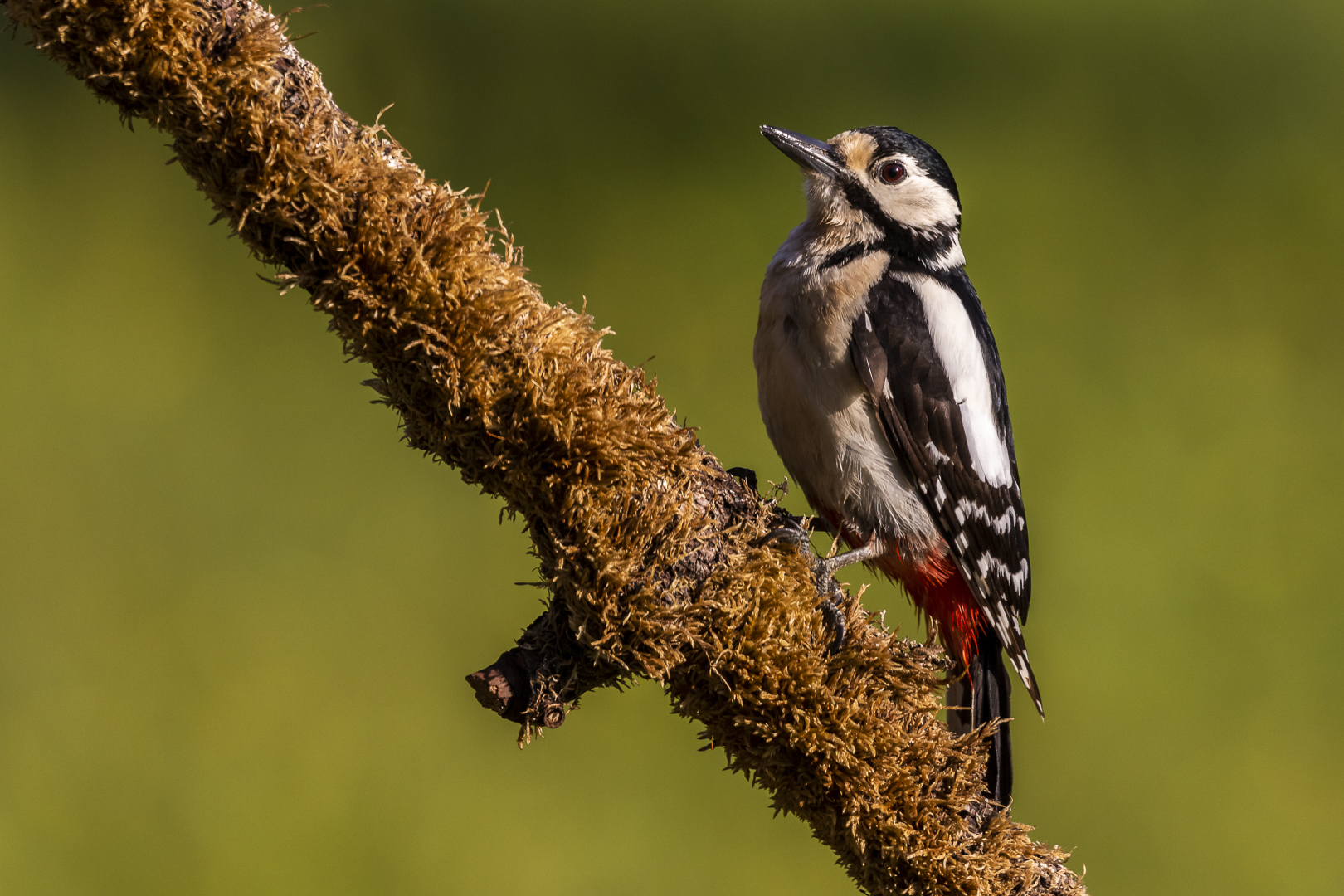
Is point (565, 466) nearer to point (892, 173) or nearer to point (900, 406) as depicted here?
point (900, 406)

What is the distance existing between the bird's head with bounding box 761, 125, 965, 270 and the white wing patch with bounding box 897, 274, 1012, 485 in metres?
0.09

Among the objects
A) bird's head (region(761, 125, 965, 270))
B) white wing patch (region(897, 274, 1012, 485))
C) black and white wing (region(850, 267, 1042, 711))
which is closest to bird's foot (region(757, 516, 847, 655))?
black and white wing (region(850, 267, 1042, 711))

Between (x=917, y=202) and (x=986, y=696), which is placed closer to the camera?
(x=986, y=696)

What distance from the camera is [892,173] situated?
4.67ft

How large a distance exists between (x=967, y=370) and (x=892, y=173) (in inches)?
11.6

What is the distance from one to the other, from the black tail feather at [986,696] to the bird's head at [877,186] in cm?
53

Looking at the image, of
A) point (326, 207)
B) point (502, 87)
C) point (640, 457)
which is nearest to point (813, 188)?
point (640, 457)

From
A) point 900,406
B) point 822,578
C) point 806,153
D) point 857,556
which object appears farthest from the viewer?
point 806,153

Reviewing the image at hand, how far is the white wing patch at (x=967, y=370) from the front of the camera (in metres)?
1.32

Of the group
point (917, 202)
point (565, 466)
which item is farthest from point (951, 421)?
point (565, 466)

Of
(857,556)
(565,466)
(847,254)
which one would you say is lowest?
(565,466)

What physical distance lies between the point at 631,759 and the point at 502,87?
5.15ft

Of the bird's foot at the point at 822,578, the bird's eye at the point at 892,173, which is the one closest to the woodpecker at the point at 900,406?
the bird's eye at the point at 892,173

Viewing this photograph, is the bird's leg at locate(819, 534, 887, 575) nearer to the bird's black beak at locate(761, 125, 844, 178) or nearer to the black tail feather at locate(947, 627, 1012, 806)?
the black tail feather at locate(947, 627, 1012, 806)
